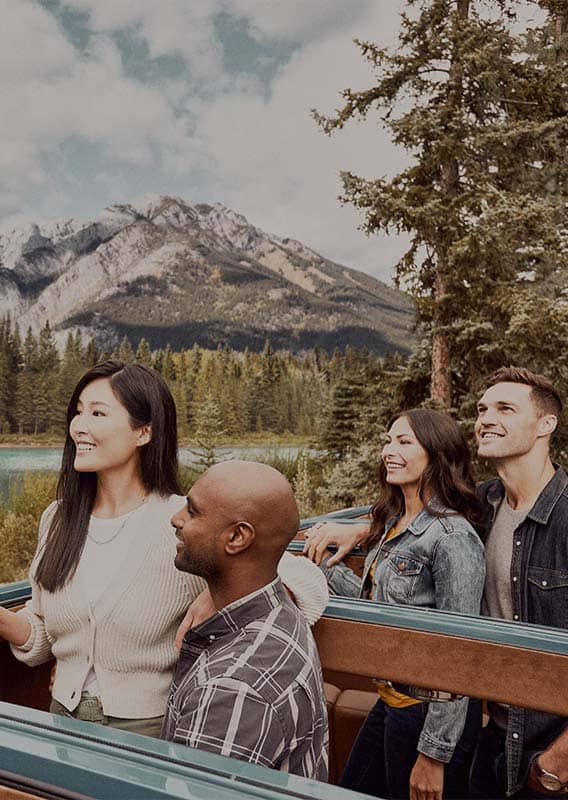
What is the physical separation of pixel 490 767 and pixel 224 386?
10.8 m

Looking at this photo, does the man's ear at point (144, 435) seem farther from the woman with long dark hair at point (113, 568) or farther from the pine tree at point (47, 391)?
the pine tree at point (47, 391)

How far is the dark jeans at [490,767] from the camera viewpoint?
1.71 metres

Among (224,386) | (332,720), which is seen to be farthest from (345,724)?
(224,386)

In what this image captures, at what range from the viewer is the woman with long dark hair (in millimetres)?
1427

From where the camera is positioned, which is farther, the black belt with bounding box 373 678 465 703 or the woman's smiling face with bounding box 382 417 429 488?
the woman's smiling face with bounding box 382 417 429 488

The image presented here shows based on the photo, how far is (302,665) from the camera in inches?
38.5

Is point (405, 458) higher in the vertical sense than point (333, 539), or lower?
higher

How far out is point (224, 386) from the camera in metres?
12.4

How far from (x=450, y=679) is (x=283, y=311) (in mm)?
13374

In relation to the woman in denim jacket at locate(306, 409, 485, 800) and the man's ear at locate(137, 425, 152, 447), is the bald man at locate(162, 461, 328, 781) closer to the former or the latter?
the man's ear at locate(137, 425, 152, 447)

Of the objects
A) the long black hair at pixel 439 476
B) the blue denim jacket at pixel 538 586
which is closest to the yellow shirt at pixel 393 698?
the blue denim jacket at pixel 538 586


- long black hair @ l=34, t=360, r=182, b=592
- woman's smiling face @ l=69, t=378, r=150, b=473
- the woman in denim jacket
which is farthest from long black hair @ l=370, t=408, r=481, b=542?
woman's smiling face @ l=69, t=378, r=150, b=473

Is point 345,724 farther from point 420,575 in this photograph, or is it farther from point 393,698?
point 420,575

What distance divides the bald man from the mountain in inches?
435
